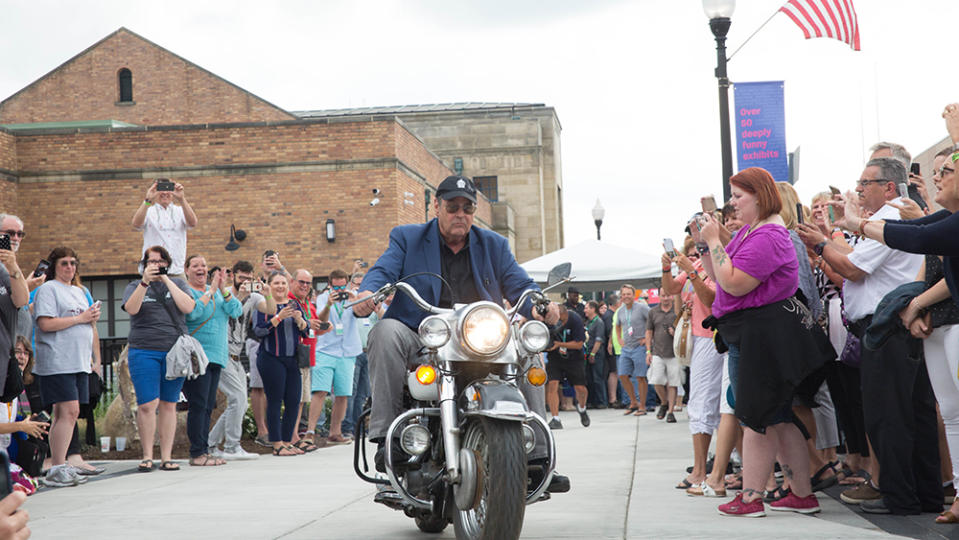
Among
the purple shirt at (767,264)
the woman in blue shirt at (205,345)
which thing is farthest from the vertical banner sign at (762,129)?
the purple shirt at (767,264)

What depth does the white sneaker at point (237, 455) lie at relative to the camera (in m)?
11.5

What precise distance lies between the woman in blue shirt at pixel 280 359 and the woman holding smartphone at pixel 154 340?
1.46 meters

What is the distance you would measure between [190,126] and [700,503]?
21.9 m

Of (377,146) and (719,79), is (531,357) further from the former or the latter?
(377,146)

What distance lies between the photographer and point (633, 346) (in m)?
18.6

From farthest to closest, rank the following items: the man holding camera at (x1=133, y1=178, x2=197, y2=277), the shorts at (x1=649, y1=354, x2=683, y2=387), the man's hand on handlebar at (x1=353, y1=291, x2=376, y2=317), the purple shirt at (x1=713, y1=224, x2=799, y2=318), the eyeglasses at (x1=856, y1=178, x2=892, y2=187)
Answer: the shorts at (x1=649, y1=354, x2=683, y2=387)
the man holding camera at (x1=133, y1=178, x2=197, y2=277)
the eyeglasses at (x1=856, y1=178, x2=892, y2=187)
the purple shirt at (x1=713, y1=224, x2=799, y2=318)
the man's hand on handlebar at (x1=353, y1=291, x2=376, y2=317)

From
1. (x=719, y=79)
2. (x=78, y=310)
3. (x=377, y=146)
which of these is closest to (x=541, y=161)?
(x=377, y=146)

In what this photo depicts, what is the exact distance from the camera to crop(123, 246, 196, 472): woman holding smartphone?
10.1 m

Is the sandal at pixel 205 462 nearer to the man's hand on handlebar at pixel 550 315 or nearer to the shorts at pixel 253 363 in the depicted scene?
the shorts at pixel 253 363

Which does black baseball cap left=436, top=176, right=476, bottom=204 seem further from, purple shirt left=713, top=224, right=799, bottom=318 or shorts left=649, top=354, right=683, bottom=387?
shorts left=649, top=354, right=683, bottom=387

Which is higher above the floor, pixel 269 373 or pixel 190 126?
pixel 190 126

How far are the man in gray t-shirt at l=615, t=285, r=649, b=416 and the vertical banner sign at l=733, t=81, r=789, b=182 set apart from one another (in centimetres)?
651

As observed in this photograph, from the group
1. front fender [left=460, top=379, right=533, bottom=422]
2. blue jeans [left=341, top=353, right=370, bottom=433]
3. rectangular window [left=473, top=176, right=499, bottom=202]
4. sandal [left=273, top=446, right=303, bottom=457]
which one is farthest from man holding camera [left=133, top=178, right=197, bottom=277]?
rectangular window [left=473, top=176, right=499, bottom=202]

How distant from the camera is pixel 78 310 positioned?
9703 millimetres
